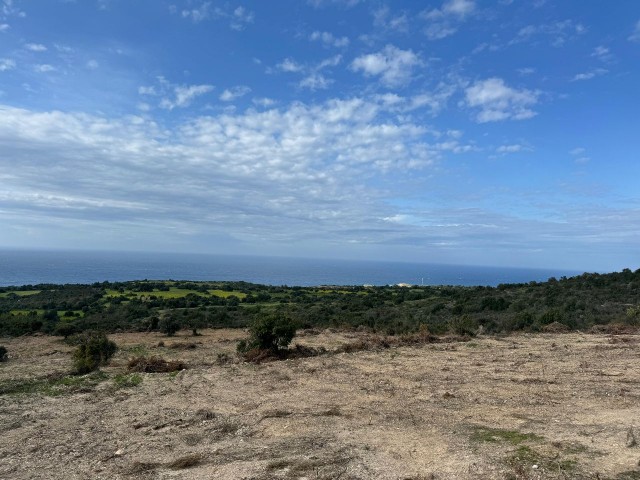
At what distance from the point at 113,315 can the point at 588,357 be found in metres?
34.8

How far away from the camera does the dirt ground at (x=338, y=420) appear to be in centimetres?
672

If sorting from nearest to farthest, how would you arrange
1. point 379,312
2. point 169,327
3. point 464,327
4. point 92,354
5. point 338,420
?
point 338,420, point 92,354, point 464,327, point 169,327, point 379,312

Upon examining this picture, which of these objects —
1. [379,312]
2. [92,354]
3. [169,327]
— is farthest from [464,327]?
[169,327]

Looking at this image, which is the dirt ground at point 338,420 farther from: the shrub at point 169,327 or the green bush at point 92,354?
the shrub at point 169,327

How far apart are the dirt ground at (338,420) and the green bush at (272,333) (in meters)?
1.74

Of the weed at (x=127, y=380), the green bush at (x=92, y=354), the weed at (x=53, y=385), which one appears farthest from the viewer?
the green bush at (x=92, y=354)

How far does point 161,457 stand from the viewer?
7.44 m

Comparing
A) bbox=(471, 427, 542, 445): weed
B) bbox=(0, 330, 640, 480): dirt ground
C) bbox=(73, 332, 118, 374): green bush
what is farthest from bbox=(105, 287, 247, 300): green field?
bbox=(471, 427, 542, 445): weed

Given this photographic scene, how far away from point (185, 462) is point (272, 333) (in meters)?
10.8

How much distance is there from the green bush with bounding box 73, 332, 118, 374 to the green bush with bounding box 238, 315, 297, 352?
206 inches

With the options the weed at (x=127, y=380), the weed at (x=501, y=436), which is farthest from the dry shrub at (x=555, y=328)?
the weed at (x=127, y=380)

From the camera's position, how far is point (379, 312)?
3597cm

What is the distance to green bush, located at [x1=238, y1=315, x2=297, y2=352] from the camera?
17.9 meters

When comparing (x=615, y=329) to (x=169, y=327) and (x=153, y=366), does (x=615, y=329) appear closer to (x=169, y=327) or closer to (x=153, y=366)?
(x=153, y=366)
